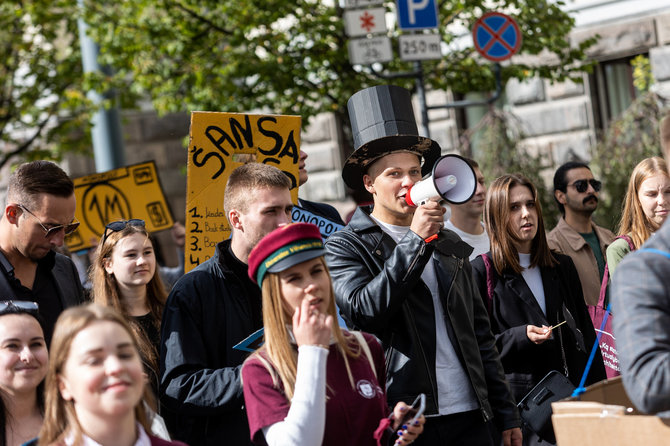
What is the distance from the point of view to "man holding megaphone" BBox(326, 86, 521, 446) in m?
3.95

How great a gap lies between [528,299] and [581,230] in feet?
5.87

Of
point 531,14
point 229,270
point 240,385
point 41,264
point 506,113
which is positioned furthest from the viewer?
point 506,113

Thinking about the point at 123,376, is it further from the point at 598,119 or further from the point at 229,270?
the point at 598,119

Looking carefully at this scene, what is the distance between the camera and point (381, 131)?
4.48 m

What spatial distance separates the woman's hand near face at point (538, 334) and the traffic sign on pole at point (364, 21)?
14.5 feet

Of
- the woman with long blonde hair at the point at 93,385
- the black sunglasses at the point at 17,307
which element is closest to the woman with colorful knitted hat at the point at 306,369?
the woman with long blonde hair at the point at 93,385

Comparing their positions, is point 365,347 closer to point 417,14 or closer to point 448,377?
point 448,377

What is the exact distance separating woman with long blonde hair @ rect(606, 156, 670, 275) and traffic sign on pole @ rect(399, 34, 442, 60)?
3355 mm

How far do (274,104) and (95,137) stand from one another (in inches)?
88.3

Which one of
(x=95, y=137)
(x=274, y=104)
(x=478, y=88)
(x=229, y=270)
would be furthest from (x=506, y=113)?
(x=229, y=270)

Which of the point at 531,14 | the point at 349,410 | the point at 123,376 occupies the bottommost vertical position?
the point at 349,410

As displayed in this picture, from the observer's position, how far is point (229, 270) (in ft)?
13.2

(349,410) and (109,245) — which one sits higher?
(109,245)

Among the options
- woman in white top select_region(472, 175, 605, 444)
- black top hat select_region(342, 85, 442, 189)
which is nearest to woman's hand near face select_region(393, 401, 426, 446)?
black top hat select_region(342, 85, 442, 189)
